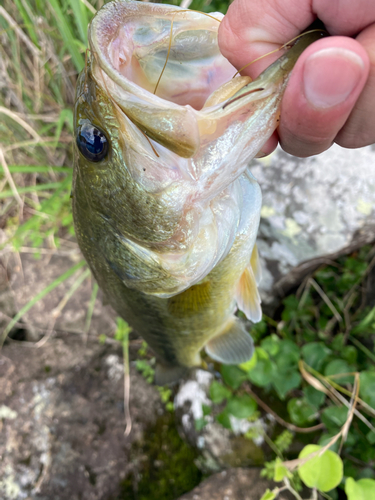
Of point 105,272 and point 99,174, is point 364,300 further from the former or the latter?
point 99,174

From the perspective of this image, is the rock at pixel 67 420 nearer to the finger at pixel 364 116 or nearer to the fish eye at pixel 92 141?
the fish eye at pixel 92 141

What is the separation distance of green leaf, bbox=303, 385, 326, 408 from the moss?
32.4 inches

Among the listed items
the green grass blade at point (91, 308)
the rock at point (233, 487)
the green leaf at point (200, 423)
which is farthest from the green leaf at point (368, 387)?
the green grass blade at point (91, 308)

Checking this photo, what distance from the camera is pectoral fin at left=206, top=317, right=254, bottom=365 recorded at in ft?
4.48

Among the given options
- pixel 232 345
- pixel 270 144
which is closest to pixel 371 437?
pixel 232 345

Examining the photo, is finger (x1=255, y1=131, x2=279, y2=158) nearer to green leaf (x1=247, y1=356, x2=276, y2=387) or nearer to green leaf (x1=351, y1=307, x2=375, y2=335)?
green leaf (x1=247, y1=356, x2=276, y2=387)

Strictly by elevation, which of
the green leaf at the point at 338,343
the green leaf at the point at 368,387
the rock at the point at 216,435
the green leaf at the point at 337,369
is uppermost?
the green leaf at the point at 368,387

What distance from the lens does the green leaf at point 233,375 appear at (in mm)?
1604

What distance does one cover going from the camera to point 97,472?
174 cm

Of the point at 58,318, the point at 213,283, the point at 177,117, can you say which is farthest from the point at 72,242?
the point at 177,117

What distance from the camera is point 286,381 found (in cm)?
150

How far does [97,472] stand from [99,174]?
180 cm

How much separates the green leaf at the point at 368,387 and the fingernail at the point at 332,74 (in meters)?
1.26

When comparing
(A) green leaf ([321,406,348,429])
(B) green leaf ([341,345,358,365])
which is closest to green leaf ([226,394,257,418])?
(A) green leaf ([321,406,348,429])
